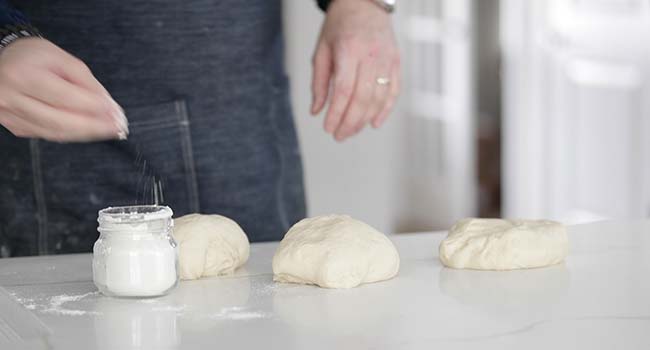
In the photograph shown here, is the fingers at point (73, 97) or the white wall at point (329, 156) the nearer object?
the fingers at point (73, 97)

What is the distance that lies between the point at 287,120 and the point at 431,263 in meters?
0.67

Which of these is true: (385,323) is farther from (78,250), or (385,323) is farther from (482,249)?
(78,250)

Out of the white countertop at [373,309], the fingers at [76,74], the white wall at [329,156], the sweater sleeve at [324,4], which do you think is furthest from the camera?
the white wall at [329,156]

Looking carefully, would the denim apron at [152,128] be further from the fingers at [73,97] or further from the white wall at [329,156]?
the white wall at [329,156]

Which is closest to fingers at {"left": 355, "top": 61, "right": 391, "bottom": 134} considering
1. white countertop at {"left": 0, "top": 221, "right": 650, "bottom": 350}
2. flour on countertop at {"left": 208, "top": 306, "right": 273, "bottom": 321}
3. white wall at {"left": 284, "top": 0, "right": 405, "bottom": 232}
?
white countertop at {"left": 0, "top": 221, "right": 650, "bottom": 350}

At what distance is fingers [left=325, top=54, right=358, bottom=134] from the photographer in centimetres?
157

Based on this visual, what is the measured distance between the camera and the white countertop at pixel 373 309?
36.5 inches

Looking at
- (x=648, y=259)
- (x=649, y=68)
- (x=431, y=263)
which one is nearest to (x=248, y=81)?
(x=431, y=263)

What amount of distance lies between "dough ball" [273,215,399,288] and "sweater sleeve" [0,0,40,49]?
39cm

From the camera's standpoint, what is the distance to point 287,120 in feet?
6.10

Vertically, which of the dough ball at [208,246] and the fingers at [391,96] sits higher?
the fingers at [391,96]

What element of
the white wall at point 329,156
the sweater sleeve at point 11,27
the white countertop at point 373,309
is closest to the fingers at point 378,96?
the white countertop at point 373,309

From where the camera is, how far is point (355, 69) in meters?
1.59

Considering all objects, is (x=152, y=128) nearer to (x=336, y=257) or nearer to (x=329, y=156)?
(x=336, y=257)
